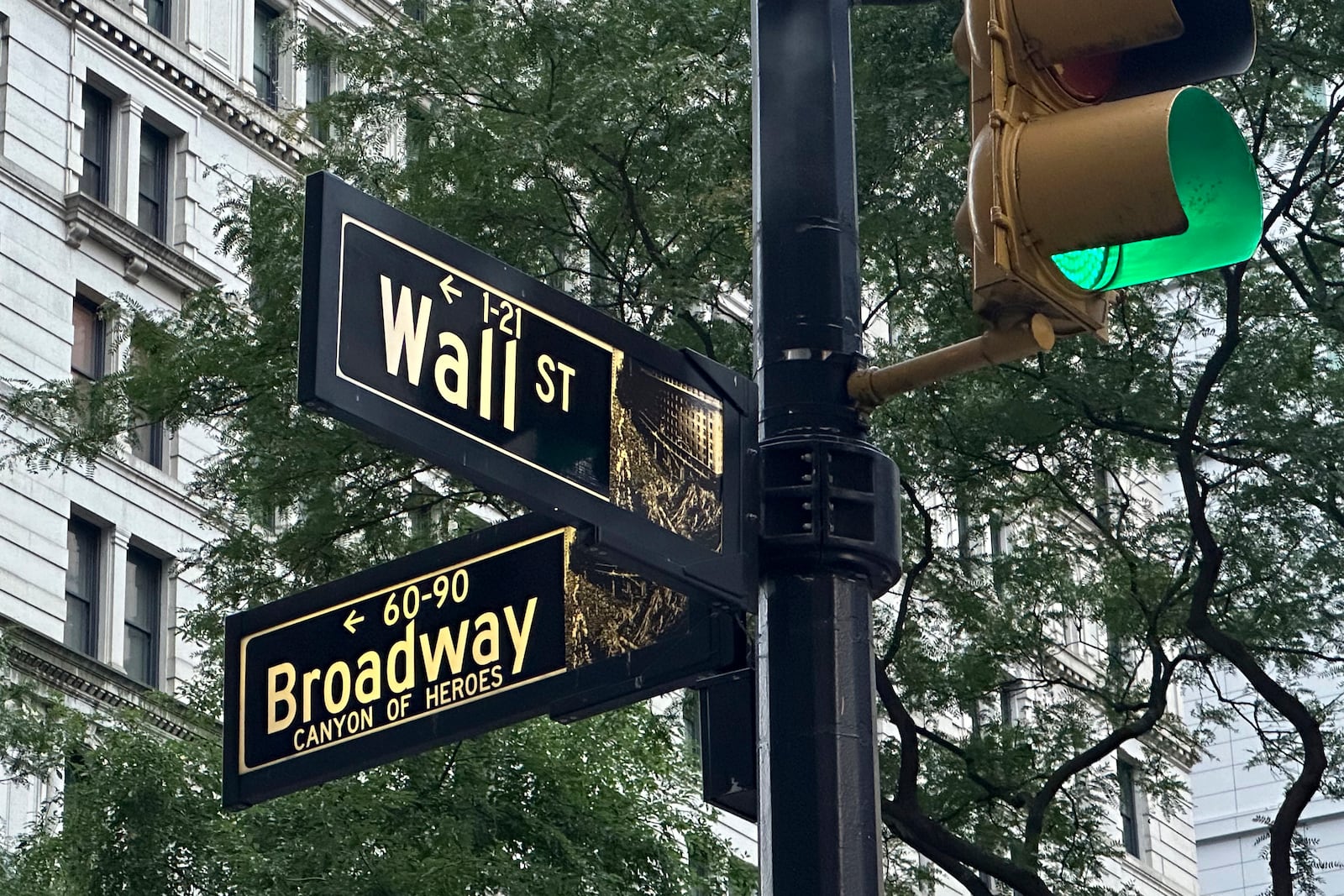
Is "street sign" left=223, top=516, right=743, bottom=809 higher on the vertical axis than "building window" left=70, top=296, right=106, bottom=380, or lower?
lower

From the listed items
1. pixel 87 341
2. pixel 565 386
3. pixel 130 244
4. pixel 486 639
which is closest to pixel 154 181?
pixel 130 244

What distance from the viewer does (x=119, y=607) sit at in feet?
102

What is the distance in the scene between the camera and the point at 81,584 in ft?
102

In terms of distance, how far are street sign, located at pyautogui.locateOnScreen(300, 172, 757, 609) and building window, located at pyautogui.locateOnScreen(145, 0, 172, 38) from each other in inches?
1232

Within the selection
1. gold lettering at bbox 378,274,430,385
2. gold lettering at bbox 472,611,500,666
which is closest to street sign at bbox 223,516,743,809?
gold lettering at bbox 472,611,500,666

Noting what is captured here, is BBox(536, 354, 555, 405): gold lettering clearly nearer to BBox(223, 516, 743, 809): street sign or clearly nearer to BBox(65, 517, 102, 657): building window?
BBox(223, 516, 743, 809): street sign

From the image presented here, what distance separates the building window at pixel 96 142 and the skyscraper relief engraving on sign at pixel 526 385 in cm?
2945

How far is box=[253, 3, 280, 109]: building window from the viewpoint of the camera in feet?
120

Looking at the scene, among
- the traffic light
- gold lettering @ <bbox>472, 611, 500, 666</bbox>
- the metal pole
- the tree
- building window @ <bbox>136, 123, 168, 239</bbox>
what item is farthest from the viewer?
building window @ <bbox>136, 123, 168, 239</bbox>

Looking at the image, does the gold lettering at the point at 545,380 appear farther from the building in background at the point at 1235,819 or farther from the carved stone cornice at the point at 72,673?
the building in background at the point at 1235,819

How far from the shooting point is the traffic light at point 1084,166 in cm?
432

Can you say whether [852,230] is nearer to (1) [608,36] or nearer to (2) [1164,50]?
(2) [1164,50]

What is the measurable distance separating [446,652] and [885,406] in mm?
11136

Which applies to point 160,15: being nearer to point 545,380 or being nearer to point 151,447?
point 151,447
